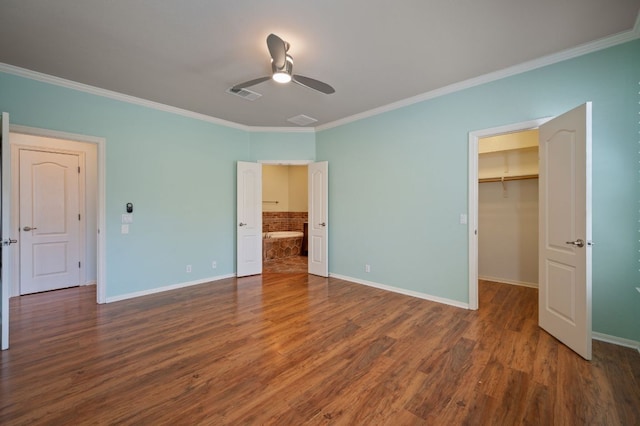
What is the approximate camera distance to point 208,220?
484 centimetres

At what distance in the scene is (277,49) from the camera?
2277mm

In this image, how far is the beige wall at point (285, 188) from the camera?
845cm

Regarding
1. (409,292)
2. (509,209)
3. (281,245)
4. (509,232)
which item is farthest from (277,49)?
(281,245)

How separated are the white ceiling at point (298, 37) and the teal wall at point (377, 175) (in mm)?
382

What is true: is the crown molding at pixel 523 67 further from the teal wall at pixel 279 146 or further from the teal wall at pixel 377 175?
the teal wall at pixel 279 146

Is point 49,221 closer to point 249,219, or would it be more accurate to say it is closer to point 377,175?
point 249,219

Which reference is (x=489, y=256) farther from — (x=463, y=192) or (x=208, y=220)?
(x=208, y=220)

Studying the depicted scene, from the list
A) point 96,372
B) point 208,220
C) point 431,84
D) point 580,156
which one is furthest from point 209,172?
point 580,156

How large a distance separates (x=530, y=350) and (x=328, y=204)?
360cm

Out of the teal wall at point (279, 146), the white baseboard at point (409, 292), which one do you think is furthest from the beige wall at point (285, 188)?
the white baseboard at point (409, 292)

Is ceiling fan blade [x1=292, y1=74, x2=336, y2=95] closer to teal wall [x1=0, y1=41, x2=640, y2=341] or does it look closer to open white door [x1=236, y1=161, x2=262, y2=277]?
teal wall [x1=0, y1=41, x2=640, y2=341]

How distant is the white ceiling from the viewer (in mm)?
2184

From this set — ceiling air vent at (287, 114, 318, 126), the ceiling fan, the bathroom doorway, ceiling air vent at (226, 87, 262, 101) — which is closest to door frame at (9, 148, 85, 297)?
ceiling air vent at (226, 87, 262, 101)

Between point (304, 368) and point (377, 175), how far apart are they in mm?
3136
